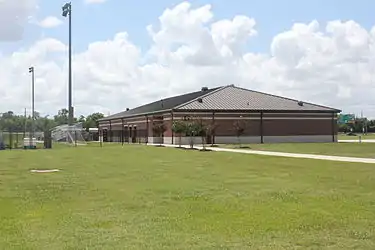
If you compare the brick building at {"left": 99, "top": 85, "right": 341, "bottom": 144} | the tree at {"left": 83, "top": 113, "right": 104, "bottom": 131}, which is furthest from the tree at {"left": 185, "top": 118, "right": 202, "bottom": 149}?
the tree at {"left": 83, "top": 113, "right": 104, "bottom": 131}

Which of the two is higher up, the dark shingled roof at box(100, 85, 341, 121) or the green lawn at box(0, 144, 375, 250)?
the dark shingled roof at box(100, 85, 341, 121)

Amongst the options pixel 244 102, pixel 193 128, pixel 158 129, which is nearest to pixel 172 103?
pixel 158 129

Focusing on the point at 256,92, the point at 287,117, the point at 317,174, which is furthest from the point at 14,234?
the point at 256,92

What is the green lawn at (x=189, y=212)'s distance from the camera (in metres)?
9.53

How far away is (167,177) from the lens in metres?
21.3

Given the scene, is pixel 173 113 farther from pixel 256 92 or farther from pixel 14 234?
pixel 14 234

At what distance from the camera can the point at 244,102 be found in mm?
72938

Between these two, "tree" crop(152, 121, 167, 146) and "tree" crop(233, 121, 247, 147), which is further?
"tree" crop(152, 121, 167, 146)

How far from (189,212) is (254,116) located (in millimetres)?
58832

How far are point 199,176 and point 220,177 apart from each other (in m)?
0.83

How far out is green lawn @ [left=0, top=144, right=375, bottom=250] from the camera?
9531 millimetres

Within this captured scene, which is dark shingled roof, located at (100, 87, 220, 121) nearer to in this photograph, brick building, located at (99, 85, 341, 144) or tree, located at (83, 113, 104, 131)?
brick building, located at (99, 85, 341, 144)

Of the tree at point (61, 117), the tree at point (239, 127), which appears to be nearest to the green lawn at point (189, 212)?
the tree at point (239, 127)

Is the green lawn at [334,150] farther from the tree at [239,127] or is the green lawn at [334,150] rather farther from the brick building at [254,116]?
the brick building at [254,116]
